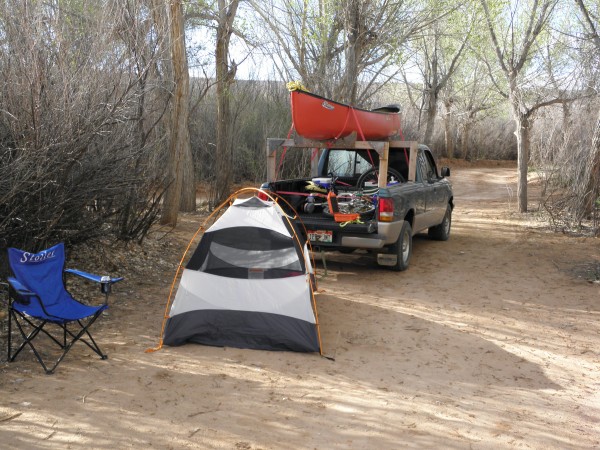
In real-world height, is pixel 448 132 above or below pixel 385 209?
above

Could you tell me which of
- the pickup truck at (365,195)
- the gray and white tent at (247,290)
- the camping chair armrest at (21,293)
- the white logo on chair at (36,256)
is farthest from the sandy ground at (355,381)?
the white logo on chair at (36,256)

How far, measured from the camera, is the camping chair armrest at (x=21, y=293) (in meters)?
4.59

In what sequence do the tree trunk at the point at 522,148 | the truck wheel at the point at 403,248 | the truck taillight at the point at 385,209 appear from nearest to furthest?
1. the truck taillight at the point at 385,209
2. the truck wheel at the point at 403,248
3. the tree trunk at the point at 522,148

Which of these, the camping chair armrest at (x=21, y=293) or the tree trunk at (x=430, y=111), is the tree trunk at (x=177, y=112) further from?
the tree trunk at (x=430, y=111)

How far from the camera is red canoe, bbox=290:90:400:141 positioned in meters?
8.02

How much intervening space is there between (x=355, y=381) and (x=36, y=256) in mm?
2871

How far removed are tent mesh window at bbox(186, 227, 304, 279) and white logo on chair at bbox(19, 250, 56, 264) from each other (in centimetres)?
136

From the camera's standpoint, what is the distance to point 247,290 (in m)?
5.78

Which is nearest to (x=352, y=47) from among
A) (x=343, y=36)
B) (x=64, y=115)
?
(x=343, y=36)

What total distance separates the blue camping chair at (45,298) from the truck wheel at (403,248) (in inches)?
171

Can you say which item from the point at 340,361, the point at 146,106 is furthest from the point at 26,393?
the point at 146,106

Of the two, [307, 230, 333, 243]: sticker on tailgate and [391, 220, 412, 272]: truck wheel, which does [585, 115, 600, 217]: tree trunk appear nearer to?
[391, 220, 412, 272]: truck wheel

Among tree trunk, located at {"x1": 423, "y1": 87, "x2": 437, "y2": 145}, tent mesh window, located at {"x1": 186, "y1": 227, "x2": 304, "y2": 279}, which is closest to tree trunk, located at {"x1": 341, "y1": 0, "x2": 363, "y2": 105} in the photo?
tent mesh window, located at {"x1": 186, "y1": 227, "x2": 304, "y2": 279}

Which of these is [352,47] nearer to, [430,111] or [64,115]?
[64,115]
